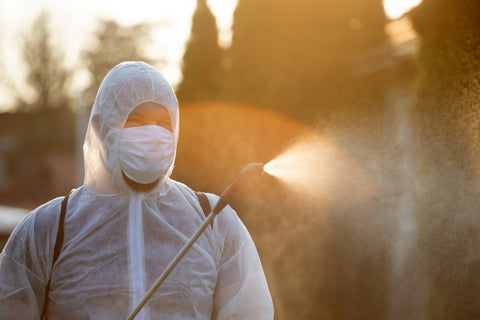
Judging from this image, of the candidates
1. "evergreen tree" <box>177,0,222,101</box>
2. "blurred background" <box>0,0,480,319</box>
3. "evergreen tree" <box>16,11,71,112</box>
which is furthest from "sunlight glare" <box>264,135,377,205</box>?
"evergreen tree" <box>16,11,71,112</box>

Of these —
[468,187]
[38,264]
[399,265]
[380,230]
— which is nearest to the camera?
[38,264]

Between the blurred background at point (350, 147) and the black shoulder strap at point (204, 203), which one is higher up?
the black shoulder strap at point (204, 203)

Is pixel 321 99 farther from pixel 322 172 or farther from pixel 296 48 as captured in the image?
pixel 322 172

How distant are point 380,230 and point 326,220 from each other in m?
0.80

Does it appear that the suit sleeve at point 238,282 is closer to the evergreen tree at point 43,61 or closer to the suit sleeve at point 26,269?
the suit sleeve at point 26,269

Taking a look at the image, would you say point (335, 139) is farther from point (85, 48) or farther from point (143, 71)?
point (85, 48)

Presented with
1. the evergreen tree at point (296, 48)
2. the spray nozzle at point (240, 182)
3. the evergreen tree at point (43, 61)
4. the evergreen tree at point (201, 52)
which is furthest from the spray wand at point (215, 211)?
the evergreen tree at point (43, 61)

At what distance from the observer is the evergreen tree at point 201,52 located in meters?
12.4

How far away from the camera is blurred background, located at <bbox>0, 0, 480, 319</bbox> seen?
Result: 3666mm

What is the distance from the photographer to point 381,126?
4746 mm

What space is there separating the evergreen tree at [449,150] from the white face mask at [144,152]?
1935 mm

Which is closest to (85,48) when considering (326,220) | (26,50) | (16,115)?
(26,50)

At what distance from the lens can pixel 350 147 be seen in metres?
4.35

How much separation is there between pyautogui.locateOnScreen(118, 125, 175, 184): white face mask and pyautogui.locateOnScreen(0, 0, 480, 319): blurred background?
1.64ft
